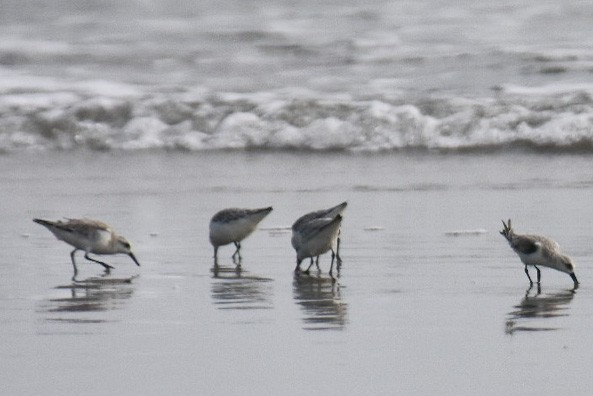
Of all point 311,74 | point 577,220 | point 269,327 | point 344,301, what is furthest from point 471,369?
point 311,74

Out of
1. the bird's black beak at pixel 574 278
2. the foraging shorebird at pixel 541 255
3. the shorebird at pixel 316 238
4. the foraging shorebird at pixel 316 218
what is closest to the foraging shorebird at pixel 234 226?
the foraging shorebird at pixel 316 218

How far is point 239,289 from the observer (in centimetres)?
770

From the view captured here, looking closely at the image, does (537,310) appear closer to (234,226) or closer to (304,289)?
(304,289)

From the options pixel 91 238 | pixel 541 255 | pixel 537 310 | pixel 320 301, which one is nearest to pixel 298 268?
pixel 320 301

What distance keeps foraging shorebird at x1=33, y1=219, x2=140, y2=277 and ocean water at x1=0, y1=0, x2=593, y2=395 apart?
13 centimetres

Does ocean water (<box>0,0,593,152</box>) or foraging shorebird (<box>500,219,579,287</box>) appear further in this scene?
ocean water (<box>0,0,593,152</box>)

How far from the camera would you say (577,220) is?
10.1 metres

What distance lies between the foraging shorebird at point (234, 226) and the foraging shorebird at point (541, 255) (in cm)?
180

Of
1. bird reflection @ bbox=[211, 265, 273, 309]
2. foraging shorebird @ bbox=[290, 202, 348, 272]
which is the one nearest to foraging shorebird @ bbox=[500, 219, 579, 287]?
foraging shorebird @ bbox=[290, 202, 348, 272]

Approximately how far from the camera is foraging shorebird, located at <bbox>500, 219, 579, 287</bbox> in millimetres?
7738

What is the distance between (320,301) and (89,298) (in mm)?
1200

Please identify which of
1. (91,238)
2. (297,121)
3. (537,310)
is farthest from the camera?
(297,121)

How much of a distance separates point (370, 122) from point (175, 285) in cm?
830

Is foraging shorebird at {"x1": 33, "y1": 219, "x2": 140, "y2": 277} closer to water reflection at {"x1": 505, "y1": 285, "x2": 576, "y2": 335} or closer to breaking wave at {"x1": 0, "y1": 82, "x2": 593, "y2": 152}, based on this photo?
water reflection at {"x1": 505, "y1": 285, "x2": 576, "y2": 335}
